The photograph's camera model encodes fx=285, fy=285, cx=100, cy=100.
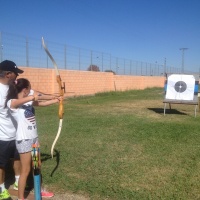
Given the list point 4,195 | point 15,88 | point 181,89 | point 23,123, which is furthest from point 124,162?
point 181,89

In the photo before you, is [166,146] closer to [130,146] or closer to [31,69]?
[130,146]

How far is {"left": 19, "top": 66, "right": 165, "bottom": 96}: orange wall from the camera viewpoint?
1461 cm

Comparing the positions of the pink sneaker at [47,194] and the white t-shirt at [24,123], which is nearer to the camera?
the white t-shirt at [24,123]

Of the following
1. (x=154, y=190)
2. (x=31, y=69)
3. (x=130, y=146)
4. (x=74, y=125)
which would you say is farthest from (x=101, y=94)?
(x=154, y=190)

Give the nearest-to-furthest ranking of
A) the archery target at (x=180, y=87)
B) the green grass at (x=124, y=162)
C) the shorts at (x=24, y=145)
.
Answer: the shorts at (x=24, y=145), the green grass at (x=124, y=162), the archery target at (x=180, y=87)

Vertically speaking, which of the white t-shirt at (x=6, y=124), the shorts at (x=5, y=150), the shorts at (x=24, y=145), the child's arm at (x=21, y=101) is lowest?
the shorts at (x=5, y=150)

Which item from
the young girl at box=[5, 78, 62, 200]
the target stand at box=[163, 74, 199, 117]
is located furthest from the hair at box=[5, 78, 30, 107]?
the target stand at box=[163, 74, 199, 117]

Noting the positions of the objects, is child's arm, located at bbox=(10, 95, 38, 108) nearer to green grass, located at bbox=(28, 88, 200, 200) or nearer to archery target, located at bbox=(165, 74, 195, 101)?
green grass, located at bbox=(28, 88, 200, 200)

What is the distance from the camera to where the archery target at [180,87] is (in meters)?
10.2

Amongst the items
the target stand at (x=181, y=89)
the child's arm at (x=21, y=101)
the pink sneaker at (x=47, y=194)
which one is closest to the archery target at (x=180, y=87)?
the target stand at (x=181, y=89)

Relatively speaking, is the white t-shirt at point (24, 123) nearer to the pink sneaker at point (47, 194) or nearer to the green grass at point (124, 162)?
the pink sneaker at point (47, 194)

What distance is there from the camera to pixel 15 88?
299cm

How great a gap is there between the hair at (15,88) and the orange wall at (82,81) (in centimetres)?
788

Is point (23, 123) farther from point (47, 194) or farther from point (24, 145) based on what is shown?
point (47, 194)
